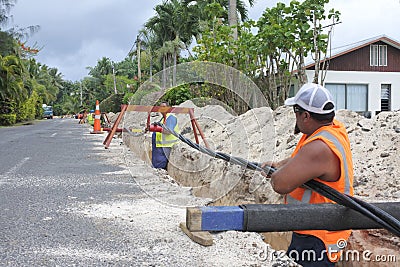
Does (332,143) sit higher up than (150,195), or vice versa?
(332,143)

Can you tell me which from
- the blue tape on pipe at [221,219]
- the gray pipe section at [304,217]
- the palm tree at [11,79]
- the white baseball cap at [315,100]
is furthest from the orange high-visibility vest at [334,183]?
the palm tree at [11,79]

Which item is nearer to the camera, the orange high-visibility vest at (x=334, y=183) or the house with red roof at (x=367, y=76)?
the orange high-visibility vest at (x=334, y=183)

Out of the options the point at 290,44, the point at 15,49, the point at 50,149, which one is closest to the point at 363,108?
the point at 290,44

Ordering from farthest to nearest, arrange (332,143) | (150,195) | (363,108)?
(363,108) < (150,195) < (332,143)

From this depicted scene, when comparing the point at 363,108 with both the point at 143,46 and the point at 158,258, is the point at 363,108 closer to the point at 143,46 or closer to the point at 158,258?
the point at 158,258

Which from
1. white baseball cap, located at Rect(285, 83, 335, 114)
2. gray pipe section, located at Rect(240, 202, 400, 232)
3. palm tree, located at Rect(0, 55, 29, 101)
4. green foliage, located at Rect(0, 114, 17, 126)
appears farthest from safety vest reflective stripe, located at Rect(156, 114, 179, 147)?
green foliage, located at Rect(0, 114, 17, 126)

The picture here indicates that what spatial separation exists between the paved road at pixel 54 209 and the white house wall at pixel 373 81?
14.6 m

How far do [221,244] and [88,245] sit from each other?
125cm

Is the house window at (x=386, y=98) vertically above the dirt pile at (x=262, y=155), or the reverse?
the house window at (x=386, y=98)

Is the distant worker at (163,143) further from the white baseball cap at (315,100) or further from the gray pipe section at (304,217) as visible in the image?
the gray pipe section at (304,217)

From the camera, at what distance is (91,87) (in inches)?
3226

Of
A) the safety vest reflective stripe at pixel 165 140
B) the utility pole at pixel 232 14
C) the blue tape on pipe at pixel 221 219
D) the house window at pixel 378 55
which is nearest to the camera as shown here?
the blue tape on pipe at pixel 221 219

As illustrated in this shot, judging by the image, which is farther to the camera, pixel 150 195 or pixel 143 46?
pixel 143 46

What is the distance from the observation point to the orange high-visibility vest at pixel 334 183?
8.34 ft
